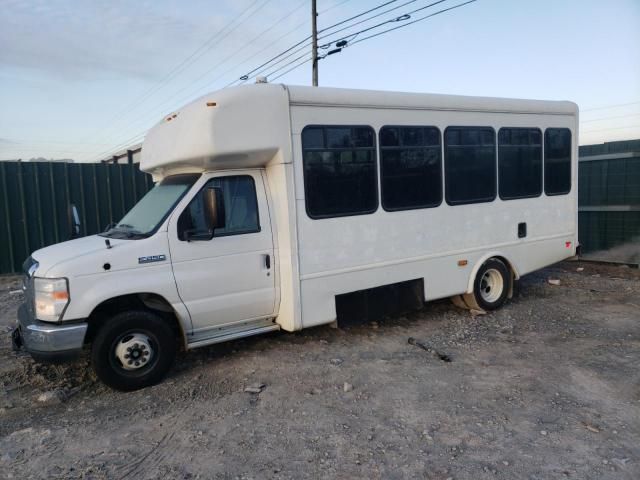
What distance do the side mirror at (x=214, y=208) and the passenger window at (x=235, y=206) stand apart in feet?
0.49

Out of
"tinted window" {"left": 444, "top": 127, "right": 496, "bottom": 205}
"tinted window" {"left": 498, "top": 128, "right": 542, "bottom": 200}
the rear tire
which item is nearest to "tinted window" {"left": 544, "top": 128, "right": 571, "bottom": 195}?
"tinted window" {"left": 498, "top": 128, "right": 542, "bottom": 200}

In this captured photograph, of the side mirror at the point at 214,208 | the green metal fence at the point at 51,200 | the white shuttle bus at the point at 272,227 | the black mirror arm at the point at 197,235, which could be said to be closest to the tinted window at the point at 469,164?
the white shuttle bus at the point at 272,227

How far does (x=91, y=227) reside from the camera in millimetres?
11250

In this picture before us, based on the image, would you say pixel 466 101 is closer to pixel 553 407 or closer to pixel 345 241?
pixel 345 241

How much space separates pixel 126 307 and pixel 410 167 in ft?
12.4

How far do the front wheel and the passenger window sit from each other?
109cm

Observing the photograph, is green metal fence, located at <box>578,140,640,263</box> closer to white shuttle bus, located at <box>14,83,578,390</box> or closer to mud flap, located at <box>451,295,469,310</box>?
white shuttle bus, located at <box>14,83,578,390</box>

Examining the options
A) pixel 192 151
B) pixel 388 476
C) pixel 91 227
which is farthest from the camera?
pixel 91 227

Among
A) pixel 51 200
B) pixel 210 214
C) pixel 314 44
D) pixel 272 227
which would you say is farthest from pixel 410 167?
pixel 314 44

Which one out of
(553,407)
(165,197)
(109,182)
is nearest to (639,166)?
(553,407)

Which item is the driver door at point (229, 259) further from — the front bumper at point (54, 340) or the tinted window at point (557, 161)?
the tinted window at point (557, 161)

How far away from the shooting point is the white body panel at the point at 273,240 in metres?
4.98

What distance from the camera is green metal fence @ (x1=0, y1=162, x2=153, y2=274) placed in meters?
10.5

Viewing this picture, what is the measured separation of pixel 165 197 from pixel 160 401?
2142mm
